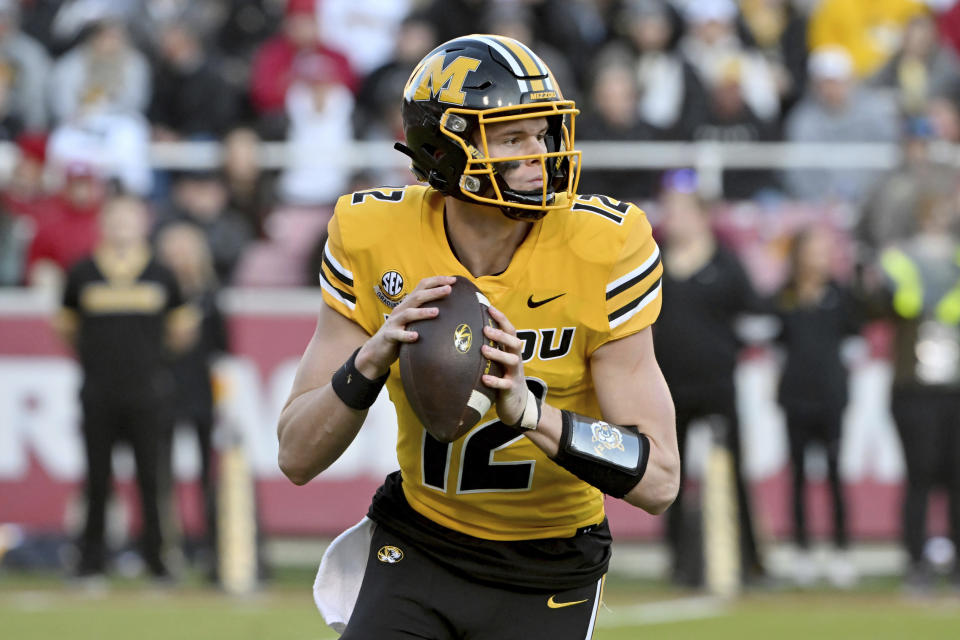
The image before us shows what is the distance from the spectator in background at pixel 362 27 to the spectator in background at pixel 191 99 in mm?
1016

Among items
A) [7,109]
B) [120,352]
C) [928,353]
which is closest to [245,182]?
[120,352]

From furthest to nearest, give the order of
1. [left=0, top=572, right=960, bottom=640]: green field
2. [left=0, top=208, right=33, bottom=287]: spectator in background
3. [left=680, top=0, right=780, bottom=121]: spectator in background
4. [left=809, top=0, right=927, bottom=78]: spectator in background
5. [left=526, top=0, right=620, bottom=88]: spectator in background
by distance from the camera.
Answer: [left=809, top=0, right=927, bottom=78]: spectator in background, [left=526, top=0, right=620, bottom=88]: spectator in background, [left=680, top=0, right=780, bottom=121]: spectator in background, [left=0, top=208, right=33, bottom=287]: spectator in background, [left=0, top=572, right=960, bottom=640]: green field

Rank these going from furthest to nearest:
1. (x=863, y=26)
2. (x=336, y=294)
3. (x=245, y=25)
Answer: (x=245, y=25) → (x=863, y=26) → (x=336, y=294)

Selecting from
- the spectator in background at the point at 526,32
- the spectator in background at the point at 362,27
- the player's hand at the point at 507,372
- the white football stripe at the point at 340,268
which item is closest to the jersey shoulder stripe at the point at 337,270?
the white football stripe at the point at 340,268

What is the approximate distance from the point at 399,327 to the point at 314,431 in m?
0.42

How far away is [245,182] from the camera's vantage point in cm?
1103

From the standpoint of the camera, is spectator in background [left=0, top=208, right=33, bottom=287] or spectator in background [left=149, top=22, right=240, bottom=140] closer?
spectator in background [left=0, top=208, right=33, bottom=287]

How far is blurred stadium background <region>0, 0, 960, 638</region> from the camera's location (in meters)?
10.4

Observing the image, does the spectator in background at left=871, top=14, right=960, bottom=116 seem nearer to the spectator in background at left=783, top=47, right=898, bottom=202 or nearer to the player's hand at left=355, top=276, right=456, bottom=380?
the spectator in background at left=783, top=47, right=898, bottom=202

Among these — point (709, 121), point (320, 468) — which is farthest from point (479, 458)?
point (709, 121)

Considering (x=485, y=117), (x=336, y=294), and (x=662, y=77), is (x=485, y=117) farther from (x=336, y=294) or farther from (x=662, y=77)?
(x=662, y=77)

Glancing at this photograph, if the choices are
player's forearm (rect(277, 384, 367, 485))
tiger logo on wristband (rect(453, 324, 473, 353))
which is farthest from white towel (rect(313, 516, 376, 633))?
→ tiger logo on wristband (rect(453, 324, 473, 353))

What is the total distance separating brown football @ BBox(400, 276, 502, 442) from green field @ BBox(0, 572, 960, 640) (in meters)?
4.57

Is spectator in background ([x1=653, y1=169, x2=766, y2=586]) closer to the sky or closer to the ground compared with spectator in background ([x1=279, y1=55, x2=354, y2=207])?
closer to the ground
